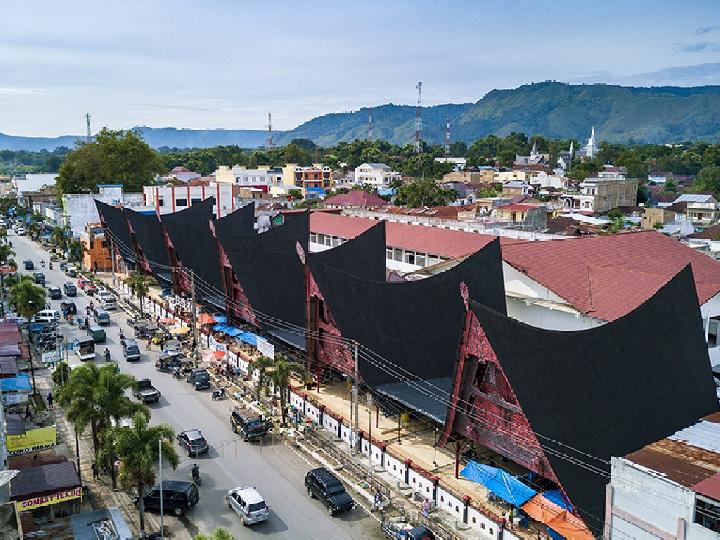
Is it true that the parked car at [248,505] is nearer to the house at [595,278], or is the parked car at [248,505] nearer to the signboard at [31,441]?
the signboard at [31,441]

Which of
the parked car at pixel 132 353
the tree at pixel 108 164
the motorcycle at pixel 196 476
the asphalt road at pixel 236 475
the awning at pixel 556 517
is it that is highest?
the tree at pixel 108 164

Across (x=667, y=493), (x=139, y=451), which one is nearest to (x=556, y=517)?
(x=667, y=493)

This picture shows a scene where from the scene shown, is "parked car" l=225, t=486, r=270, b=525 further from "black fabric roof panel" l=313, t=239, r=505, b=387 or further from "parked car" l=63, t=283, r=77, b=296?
"parked car" l=63, t=283, r=77, b=296

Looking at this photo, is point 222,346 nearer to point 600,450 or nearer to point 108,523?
point 108,523

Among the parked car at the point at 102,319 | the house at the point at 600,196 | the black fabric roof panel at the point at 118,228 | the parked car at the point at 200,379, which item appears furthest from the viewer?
the house at the point at 600,196

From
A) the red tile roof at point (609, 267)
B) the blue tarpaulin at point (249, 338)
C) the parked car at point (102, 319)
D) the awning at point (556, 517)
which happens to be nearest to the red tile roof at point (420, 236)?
the red tile roof at point (609, 267)

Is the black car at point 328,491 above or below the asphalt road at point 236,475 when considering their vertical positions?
above

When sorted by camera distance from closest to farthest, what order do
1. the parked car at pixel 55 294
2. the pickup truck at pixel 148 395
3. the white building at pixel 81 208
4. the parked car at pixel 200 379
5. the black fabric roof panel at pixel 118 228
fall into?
the pickup truck at pixel 148 395 → the parked car at pixel 200 379 → the parked car at pixel 55 294 → the black fabric roof panel at pixel 118 228 → the white building at pixel 81 208

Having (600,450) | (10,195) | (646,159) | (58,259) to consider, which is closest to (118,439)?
(600,450)
